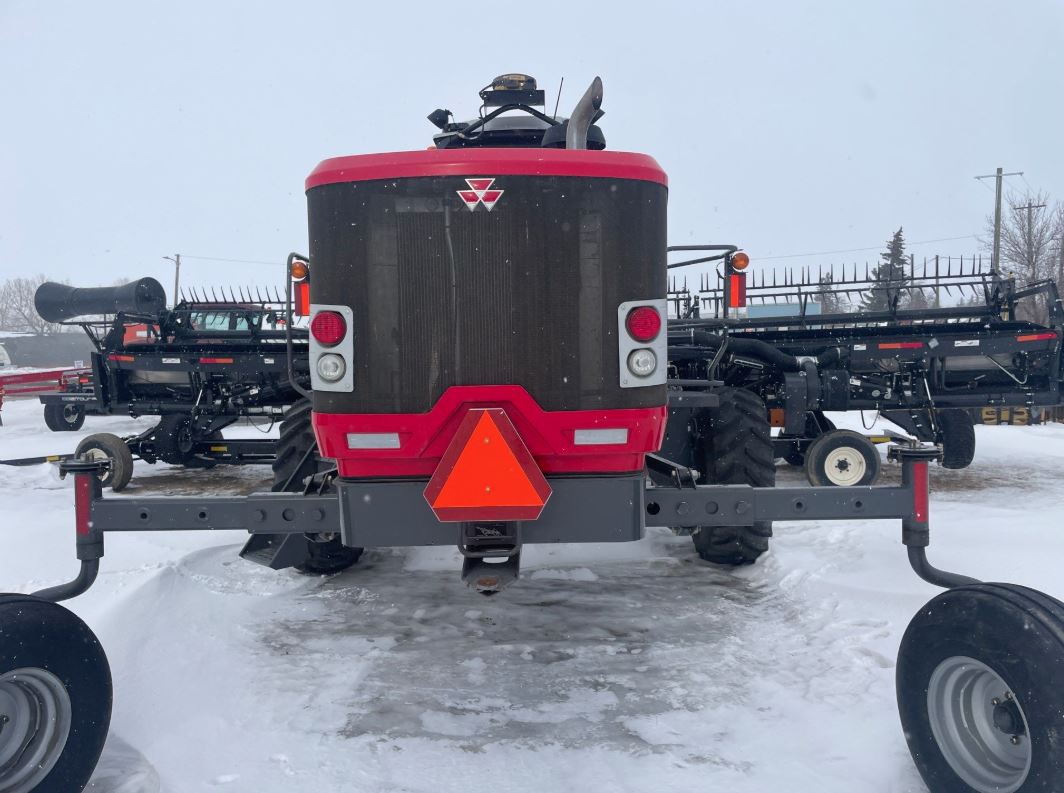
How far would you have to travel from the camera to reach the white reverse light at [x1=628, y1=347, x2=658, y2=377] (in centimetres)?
320

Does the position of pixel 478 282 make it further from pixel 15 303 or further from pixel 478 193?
pixel 15 303

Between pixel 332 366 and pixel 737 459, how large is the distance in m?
3.04

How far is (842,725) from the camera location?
10.8 feet

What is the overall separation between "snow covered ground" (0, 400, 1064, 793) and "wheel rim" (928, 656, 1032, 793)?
24 cm

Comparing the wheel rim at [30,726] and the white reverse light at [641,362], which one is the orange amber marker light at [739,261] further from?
the wheel rim at [30,726]

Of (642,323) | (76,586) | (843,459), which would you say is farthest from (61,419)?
(642,323)

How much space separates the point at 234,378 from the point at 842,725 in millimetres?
7955

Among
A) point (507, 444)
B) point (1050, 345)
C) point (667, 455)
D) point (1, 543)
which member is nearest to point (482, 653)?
point (507, 444)

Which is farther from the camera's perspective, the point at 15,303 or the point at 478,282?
the point at 15,303

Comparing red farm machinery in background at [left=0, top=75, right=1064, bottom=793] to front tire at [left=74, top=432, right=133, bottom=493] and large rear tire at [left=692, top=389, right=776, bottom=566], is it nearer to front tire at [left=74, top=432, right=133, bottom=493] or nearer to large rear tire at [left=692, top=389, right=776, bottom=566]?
large rear tire at [left=692, top=389, right=776, bottom=566]

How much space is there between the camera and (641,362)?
3.21m

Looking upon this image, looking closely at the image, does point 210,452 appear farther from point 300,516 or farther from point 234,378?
point 300,516

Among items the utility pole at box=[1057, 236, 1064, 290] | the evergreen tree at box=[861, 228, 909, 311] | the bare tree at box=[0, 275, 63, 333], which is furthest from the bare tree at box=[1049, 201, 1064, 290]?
the bare tree at box=[0, 275, 63, 333]

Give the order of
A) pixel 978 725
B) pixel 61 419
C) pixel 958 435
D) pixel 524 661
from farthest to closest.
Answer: pixel 61 419
pixel 958 435
pixel 524 661
pixel 978 725
